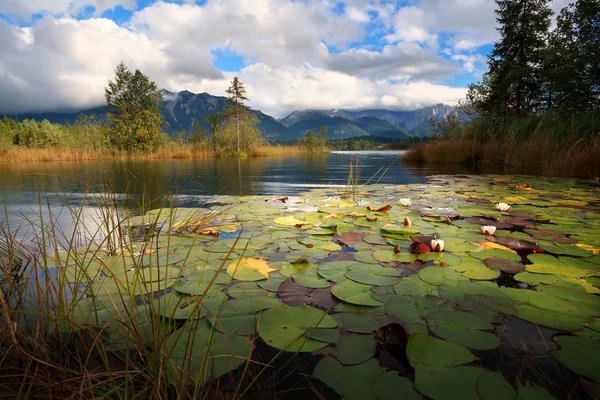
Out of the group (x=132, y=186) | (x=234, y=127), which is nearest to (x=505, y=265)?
(x=132, y=186)

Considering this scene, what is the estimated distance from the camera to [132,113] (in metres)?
25.8

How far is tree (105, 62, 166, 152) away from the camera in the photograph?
25156mm

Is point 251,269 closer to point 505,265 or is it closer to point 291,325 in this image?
point 291,325

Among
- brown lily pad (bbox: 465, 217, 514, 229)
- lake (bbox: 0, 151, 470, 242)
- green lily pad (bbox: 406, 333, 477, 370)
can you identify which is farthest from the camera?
lake (bbox: 0, 151, 470, 242)

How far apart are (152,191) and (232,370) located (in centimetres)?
548

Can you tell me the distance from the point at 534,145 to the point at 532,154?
283 millimetres

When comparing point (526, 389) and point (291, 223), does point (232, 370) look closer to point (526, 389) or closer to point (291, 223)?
point (526, 389)

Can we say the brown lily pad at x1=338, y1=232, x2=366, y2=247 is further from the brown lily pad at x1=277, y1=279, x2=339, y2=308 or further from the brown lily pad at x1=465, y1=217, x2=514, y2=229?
the brown lily pad at x1=465, y1=217, x2=514, y2=229

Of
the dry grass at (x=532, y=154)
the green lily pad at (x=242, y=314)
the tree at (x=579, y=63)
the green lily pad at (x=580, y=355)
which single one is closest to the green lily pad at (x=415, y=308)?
the green lily pad at (x=580, y=355)

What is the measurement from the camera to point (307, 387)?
3.00 ft

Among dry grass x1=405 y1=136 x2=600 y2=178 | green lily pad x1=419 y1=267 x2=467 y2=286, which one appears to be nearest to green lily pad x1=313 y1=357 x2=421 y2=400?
green lily pad x1=419 y1=267 x2=467 y2=286

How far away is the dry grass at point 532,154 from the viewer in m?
6.15

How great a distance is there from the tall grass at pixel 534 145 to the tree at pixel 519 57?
9.28 meters

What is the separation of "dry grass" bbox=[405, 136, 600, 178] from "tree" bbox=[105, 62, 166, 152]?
77.4 ft
